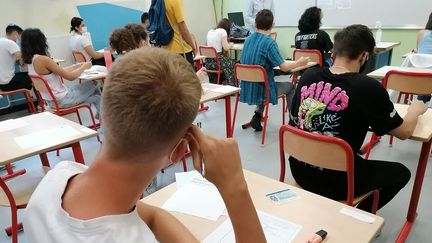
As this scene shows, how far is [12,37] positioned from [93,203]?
18.0ft

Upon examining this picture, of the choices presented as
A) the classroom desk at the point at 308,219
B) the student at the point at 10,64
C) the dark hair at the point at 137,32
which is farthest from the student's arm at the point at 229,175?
the student at the point at 10,64

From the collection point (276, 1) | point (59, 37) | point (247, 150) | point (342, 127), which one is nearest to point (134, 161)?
point (342, 127)

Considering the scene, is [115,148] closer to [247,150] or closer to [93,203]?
[93,203]

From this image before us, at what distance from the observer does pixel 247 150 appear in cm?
333

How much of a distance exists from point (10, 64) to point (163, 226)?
499 centimetres

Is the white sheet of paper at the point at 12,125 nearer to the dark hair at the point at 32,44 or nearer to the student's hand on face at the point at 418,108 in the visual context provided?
the dark hair at the point at 32,44

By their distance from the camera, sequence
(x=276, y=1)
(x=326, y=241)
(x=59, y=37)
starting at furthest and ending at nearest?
(x=276, y=1) < (x=59, y=37) < (x=326, y=241)

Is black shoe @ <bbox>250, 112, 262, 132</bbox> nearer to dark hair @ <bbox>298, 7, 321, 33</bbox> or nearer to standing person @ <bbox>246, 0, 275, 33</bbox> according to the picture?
dark hair @ <bbox>298, 7, 321, 33</bbox>

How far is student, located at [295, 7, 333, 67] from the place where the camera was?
409 cm

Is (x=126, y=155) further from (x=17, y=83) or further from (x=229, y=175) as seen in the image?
(x=17, y=83)

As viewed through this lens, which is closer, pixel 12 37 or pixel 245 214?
pixel 245 214

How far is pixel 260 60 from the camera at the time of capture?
3.38m

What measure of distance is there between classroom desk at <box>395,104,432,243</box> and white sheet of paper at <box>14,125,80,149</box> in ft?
6.28

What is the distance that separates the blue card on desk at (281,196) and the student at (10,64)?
4.91 meters
